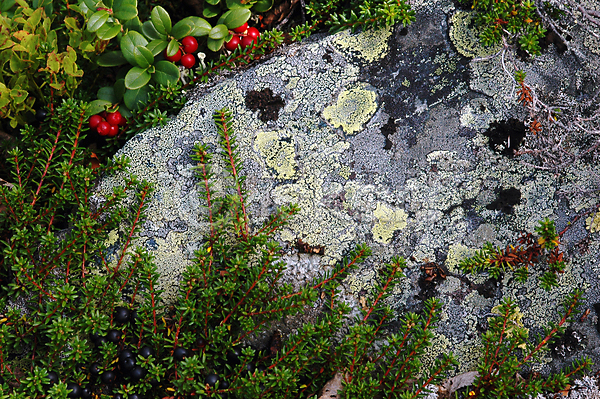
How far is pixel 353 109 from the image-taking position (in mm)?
3096

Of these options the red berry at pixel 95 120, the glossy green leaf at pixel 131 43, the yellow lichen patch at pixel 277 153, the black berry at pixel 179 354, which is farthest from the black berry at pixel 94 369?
the glossy green leaf at pixel 131 43

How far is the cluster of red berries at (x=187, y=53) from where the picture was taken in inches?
134

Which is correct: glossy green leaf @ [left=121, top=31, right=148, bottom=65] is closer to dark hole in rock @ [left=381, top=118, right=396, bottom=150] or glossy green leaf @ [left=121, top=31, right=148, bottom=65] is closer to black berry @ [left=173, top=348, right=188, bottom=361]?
dark hole in rock @ [left=381, top=118, right=396, bottom=150]

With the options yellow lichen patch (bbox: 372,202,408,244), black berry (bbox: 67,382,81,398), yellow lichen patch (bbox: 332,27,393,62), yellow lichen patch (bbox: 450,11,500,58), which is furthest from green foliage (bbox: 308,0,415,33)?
black berry (bbox: 67,382,81,398)

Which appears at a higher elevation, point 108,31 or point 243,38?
point 108,31

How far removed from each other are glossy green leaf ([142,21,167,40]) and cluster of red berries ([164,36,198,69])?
124mm

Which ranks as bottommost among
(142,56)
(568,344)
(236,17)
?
(568,344)

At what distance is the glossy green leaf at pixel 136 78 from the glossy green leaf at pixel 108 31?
251mm

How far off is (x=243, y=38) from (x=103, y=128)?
1.26 m

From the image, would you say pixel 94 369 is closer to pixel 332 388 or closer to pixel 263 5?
pixel 332 388

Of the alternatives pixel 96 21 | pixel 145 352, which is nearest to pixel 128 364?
pixel 145 352

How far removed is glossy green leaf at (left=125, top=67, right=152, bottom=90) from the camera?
316 centimetres

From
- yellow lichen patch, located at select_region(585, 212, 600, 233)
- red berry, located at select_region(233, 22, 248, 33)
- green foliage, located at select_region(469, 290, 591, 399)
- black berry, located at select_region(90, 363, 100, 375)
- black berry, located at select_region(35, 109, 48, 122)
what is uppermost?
red berry, located at select_region(233, 22, 248, 33)

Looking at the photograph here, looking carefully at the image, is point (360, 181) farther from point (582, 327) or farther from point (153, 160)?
point (582, 327)
